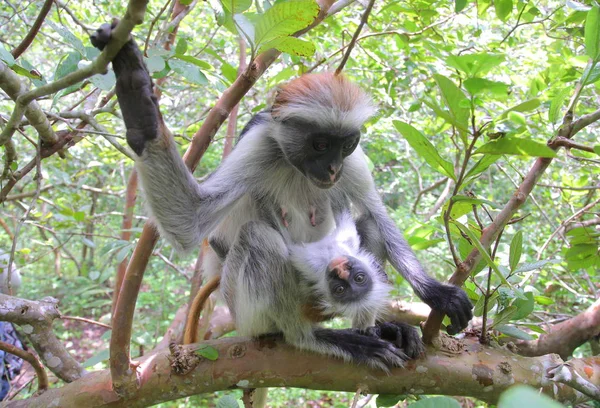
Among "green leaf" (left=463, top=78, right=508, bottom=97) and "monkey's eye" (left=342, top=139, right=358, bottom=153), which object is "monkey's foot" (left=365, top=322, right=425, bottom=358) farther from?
"green leaf" (left=463, top=78, right=508, bottom=97)

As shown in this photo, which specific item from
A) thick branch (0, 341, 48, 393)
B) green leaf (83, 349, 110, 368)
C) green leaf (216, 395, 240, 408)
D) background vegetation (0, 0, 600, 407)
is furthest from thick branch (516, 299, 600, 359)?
thick branch (0, 341, 48, 393)

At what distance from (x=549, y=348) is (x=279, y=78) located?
256cm

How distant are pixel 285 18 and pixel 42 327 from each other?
2047 millimetres

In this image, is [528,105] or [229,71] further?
[229,71]

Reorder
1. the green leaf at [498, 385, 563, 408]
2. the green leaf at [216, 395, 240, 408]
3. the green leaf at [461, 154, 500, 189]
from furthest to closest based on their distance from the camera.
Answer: the green leaf at [216, 395, 240, 408]
the green leaf at [461, 154, 500, 189]
the green leaf at [498, 385, 563, 408]

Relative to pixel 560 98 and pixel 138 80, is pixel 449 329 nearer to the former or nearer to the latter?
pixel 560 98

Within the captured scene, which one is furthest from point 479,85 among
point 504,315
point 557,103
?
point 504,315

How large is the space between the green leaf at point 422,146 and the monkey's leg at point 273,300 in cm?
110

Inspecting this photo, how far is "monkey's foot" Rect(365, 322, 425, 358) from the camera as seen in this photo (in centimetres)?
237

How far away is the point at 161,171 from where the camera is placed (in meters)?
2.31

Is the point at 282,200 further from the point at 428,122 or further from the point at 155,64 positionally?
the point at 428,122

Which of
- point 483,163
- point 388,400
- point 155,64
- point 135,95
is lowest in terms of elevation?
point 388,400

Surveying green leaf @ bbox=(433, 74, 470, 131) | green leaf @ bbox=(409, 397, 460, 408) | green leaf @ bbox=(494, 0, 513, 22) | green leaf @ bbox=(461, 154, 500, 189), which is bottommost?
green leaf @ bbox=(409, 397, 460, 408)

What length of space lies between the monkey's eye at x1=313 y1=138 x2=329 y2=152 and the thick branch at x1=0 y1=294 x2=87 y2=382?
1740mm
